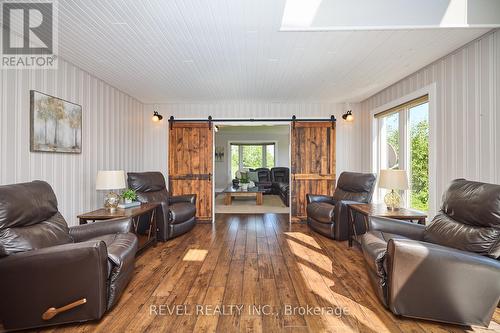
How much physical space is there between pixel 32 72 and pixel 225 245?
9.89ft

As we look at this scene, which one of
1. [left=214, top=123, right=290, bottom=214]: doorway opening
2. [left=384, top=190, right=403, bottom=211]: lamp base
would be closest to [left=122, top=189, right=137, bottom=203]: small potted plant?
[left=384, top=190, right=403, bottom=211]: lamp base

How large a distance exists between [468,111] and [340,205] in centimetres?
185

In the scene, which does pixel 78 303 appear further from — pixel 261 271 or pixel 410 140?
pixel 410 140

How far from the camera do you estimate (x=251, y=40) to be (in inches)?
100

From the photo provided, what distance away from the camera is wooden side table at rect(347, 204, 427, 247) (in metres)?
2.83

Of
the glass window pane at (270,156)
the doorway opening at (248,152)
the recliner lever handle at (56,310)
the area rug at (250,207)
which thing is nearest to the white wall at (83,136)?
the recliner lever handle at (56,310)

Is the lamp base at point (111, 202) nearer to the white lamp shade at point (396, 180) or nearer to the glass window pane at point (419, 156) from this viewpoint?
the white lamp shade at point (396, 180)

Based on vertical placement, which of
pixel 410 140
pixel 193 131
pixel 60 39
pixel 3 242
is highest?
pixel 60 39

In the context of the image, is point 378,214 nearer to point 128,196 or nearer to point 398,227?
point 398,227

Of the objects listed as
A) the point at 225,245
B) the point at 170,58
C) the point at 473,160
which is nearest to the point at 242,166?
the point at 225,245

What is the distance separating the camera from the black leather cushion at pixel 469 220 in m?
1.83

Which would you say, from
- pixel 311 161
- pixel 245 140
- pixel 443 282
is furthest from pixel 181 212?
pixel 245 140

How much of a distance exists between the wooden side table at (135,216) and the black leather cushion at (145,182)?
69 cm

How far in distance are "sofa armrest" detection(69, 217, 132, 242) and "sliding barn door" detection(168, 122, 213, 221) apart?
2.51 m
